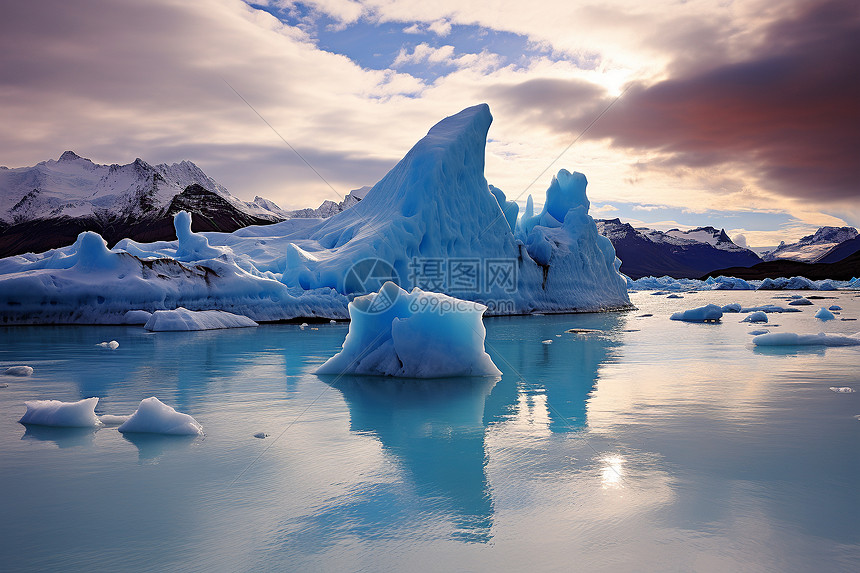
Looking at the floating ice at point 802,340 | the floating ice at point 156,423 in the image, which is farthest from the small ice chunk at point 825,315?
the floating ice at point 156,423

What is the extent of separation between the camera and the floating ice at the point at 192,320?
1766 centimetres

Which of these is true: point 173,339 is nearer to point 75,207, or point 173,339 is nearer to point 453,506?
point 453,506

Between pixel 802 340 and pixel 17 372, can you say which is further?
pixel 802 340

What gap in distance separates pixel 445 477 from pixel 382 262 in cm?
1796

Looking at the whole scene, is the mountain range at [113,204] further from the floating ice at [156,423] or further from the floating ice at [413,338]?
the floating ice at [156,423]

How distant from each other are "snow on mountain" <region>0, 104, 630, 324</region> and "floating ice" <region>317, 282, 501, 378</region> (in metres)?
12.5

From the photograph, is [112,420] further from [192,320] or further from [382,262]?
[382,262]

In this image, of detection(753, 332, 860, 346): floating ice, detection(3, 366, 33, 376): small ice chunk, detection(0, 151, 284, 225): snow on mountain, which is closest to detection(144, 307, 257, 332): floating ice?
detection(3, 366, 33, 376): small ice chunk

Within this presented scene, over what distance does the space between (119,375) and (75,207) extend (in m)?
154

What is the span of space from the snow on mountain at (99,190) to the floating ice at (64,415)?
451ft

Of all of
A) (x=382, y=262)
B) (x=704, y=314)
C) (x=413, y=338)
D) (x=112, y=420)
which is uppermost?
(x=382, y=262)

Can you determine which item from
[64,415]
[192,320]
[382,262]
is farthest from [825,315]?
[64,415]

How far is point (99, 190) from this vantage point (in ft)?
504

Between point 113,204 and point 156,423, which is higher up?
point 113,204
